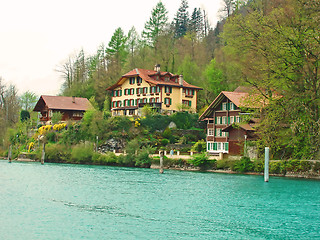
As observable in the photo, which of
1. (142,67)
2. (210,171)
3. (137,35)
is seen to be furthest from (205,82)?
(210,171)

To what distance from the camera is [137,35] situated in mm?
99875

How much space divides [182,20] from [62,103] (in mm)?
39984

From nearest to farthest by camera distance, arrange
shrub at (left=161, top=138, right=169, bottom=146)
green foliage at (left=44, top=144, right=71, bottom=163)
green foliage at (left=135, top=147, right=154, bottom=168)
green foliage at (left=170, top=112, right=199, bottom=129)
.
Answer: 1. green foliage at (left=135, top=147, right=154, bottom=168)
2. shrub at (left=161, top=138, right=169, bottom=146)
3. green foliage at (left=44, top=144, right=71, bottom=163)
4. green foliage at (left=170, top=112, right=199, bottom=129)

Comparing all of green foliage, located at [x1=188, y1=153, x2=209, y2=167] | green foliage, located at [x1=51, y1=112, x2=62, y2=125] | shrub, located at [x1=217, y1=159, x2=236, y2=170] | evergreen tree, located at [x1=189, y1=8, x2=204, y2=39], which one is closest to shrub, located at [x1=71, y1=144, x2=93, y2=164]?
green foliage, located at [x1=51, y1=112, x2=62, y2=125]

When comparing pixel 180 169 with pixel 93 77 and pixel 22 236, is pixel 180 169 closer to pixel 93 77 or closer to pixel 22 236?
pixel 22 236

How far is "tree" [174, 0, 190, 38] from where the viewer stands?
369ft

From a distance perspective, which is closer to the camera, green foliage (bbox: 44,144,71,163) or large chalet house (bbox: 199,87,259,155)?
large chalet house (bbox: 199,87,259,155)

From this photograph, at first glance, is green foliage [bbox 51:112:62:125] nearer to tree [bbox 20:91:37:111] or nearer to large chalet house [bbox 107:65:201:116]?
large chalet house [bbox 107:65:201:116]

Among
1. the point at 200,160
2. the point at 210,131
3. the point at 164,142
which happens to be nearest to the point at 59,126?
the point at 164,142

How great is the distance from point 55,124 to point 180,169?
3318 cm

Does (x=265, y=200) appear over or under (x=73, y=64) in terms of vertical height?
under

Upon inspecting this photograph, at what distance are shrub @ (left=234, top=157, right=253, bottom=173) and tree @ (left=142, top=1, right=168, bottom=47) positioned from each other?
4914 cm

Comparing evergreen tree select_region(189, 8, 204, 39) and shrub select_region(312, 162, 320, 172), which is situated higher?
evergreen tree select_region(189, 8, 204, 39)

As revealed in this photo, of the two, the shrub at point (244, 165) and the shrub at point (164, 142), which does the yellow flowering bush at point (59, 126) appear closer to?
the shrub at point (164, 142)
